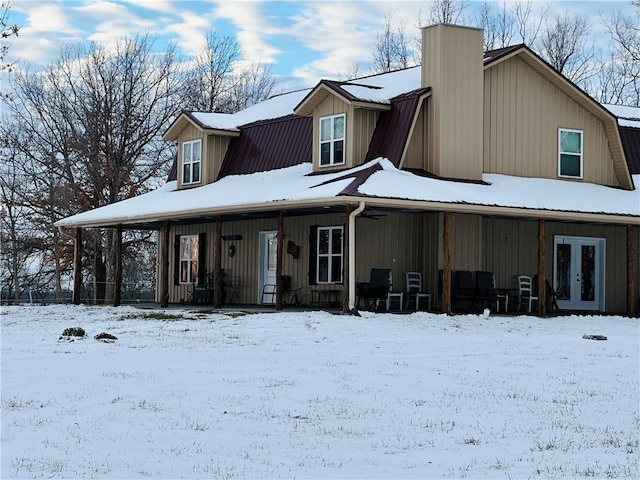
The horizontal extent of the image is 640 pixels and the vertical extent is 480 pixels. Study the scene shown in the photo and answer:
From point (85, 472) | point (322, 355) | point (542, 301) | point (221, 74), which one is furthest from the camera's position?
point (221, 74)

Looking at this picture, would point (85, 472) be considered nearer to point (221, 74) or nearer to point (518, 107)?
point (518, 107)

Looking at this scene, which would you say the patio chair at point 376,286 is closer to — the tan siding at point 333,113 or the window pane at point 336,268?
the window pane at point 336,268

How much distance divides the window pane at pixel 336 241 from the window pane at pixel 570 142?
19.0 feet

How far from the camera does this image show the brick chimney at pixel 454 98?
70.8 feet

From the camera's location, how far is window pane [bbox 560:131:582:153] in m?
23.9

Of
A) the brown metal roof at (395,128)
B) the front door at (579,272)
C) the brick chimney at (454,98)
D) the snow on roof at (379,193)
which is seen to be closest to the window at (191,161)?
the snow on roof at (379,193)

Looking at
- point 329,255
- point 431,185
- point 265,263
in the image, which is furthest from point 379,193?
point 265,263

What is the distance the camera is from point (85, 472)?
6953 millimetres

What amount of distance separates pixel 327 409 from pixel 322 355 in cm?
368

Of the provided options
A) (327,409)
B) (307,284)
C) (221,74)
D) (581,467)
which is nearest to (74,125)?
(221,74)

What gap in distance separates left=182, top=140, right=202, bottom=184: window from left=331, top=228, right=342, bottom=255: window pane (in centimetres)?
542

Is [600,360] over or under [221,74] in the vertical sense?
under

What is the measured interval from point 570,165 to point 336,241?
6.03 metres

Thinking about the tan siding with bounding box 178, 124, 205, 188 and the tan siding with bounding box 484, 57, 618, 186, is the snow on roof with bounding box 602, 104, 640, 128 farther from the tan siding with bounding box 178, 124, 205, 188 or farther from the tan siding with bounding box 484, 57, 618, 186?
the tan siding with bounding box 178, 124, 205, 188
